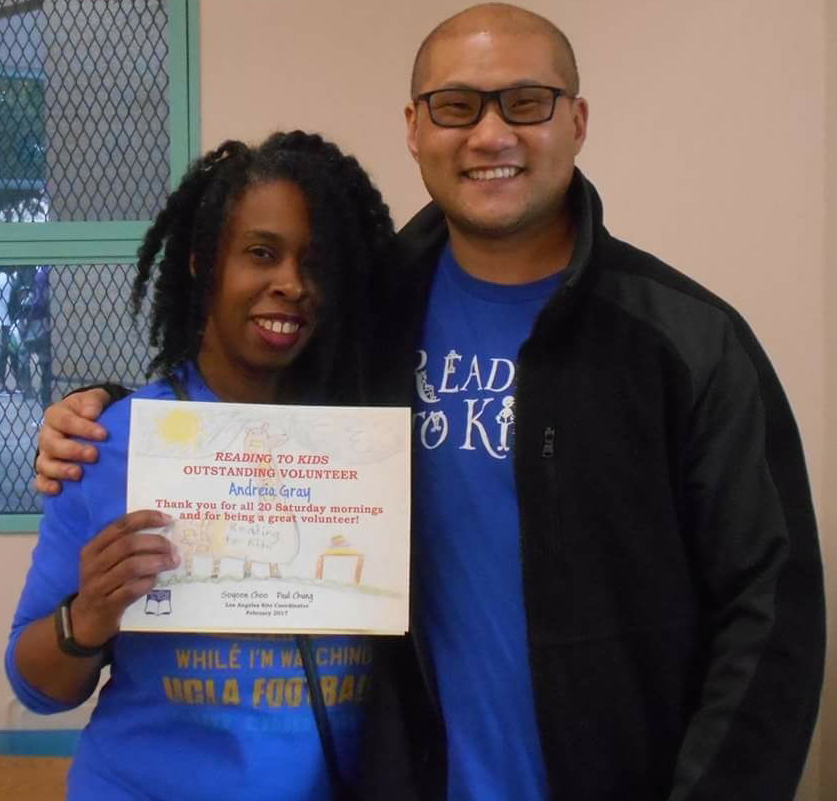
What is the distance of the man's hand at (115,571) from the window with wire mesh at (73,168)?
139cm

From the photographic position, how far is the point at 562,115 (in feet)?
3.53

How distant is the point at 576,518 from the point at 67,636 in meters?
0.58

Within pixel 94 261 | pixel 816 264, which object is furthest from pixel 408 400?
pixel 94 261

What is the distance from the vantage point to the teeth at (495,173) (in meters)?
1.05

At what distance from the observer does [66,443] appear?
3.32 ft

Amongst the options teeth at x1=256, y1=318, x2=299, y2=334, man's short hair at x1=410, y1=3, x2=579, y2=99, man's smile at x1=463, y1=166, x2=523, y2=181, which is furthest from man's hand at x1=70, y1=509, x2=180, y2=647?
man's short hair at x1=410, y1=3, x2=579, y2=99

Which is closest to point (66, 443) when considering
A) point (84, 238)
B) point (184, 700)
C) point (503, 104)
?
point (184, 700)

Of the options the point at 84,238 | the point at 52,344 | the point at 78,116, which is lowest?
the point at 52,344

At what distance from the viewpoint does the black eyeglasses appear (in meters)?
1.06

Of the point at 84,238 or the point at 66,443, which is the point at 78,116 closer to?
the point at 84,238

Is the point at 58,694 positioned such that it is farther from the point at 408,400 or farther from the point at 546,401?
the point at 546,401

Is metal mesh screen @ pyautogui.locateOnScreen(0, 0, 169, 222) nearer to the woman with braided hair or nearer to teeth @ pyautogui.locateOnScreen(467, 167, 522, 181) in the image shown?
the woman with braided hair

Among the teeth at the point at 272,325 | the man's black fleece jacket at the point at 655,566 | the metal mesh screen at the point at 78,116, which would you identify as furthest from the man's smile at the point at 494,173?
the metal mesh screen at the point at 78,116

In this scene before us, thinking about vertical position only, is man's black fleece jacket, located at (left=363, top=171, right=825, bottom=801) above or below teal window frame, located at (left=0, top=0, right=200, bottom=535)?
below
